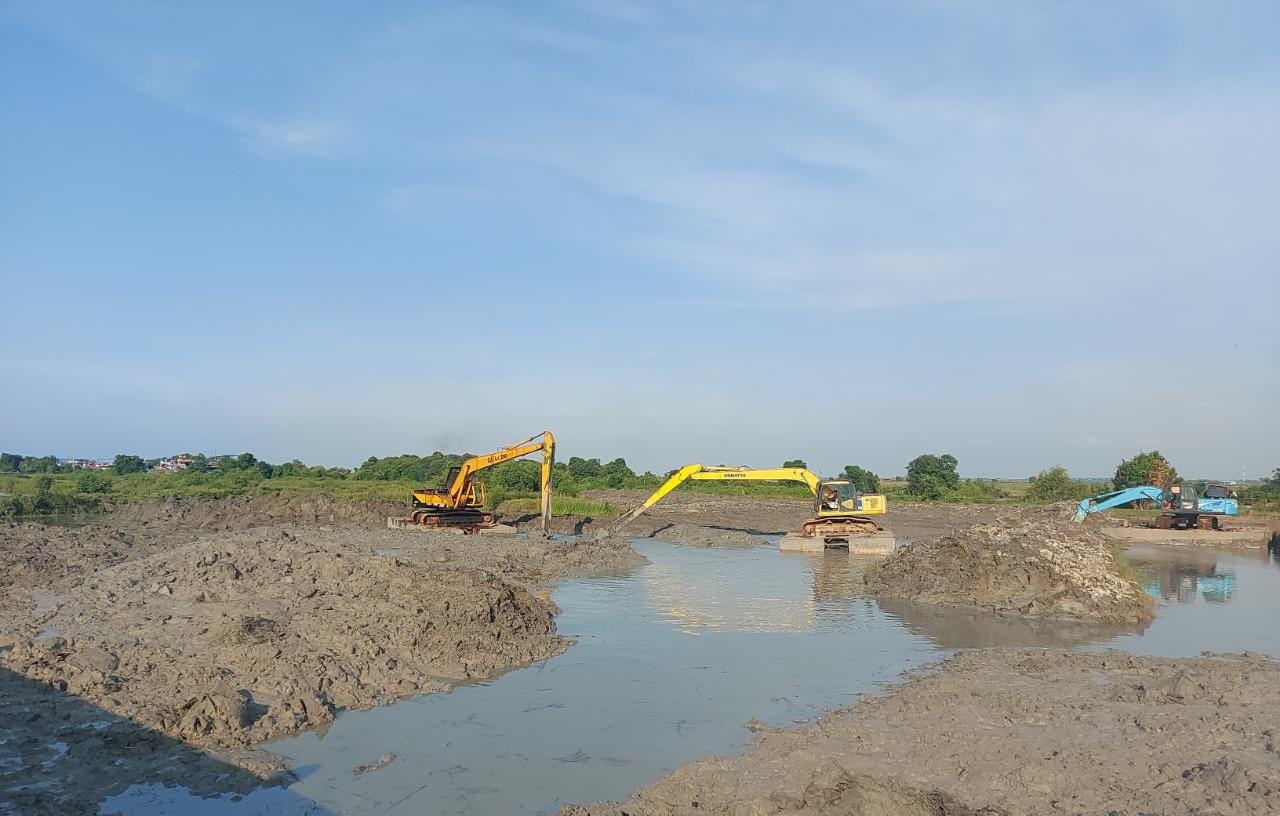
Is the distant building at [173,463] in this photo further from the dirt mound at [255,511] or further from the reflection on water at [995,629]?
the reflection on water at [995,629]

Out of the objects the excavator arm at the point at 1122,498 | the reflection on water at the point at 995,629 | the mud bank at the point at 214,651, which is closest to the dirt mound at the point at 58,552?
the mud bank at the point at 214,651

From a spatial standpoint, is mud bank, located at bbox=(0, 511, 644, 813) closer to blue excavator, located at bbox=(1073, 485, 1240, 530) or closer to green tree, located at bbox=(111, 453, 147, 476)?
blue excavator, located at bbox=(1073, 485, 1240, 530)

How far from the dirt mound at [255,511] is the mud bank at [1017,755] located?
32.1m

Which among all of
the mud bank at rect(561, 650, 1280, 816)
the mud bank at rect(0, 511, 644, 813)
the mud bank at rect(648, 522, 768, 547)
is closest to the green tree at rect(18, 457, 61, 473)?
the mud bank at rect(648, 522, 768, 547)

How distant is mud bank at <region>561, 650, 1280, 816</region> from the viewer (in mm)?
7113

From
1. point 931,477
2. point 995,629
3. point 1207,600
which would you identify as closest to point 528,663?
point 995,629

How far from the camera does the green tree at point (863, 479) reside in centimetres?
6412

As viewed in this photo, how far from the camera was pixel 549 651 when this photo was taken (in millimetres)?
13805

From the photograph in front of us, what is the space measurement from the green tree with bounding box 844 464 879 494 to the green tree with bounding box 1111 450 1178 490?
53.4 ft

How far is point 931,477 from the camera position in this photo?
213ft

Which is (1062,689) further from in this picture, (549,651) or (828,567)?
(828,567)

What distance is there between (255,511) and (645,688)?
114 feet

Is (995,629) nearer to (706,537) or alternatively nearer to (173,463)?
(706,537)

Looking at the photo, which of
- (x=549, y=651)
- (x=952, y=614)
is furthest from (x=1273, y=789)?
(x=952, y=614)
